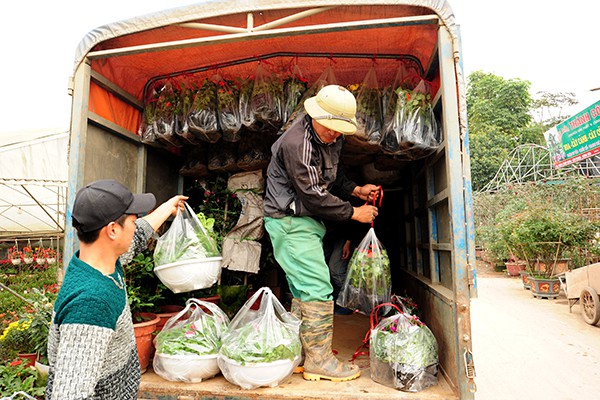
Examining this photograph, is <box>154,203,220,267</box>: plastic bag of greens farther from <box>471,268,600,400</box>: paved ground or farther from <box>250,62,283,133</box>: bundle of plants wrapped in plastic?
<box>471,268,600,400</box>: paved ground

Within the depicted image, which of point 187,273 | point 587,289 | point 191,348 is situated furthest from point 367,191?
point 587,289

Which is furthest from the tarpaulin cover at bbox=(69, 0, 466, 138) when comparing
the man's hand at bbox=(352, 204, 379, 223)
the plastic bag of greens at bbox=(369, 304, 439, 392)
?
the plastic bag of greens at bbox=(369, 304, 439, 392)

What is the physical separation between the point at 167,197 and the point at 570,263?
389 inches

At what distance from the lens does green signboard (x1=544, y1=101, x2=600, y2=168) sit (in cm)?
1225

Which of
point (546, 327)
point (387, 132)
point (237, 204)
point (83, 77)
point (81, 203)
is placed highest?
point (83, 77)

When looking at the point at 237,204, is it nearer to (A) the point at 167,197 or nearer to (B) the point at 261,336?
(A) the point at 167,197

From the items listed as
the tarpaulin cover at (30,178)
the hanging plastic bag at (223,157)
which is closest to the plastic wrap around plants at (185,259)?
the hanging plastic bag at (223,157)

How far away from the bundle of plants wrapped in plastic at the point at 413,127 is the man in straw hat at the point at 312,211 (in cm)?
A: 48

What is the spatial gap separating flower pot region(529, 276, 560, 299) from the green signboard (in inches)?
218

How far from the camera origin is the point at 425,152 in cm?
300

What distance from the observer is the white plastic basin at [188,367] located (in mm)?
2463

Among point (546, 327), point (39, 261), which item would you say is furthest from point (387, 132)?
point (39, 261)

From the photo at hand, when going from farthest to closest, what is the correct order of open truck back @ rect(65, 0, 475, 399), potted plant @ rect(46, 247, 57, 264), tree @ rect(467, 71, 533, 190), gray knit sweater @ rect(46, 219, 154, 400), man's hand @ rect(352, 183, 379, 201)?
tree @ rect(467, 71, 533, 190) < potted plant @ rect(46, 247, 57, 264) < man's hand @ rect(352, 183, 379, 201) < open truck back @ rect(65, 0, 475, 399) < gray knit sweater @ rect(46, 219, 154, 400)

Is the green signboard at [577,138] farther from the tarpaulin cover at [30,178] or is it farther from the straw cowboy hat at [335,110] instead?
the tarpaulin cover at [30,178]
